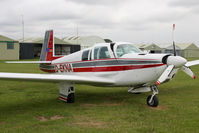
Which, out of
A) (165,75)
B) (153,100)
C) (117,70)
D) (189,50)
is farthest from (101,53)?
(189,50)

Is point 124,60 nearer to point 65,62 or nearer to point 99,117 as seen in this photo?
point 99,117

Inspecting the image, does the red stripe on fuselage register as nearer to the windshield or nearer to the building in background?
the windshield

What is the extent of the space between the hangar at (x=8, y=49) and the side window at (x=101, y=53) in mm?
45518

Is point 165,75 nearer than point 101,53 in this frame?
Yes

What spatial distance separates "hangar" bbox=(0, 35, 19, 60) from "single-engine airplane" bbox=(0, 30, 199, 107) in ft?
145

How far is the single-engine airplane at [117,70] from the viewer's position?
251 inches

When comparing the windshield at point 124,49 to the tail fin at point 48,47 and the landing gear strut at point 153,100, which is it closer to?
the landing gear strut at point 153,100

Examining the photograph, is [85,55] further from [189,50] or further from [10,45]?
[189,50]

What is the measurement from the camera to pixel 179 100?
7.86 m

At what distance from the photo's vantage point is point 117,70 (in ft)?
24.2

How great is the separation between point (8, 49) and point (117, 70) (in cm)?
4704

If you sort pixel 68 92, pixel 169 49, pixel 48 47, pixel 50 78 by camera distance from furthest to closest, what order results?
pixel 169 49 < pixel 48 47 < pixel 68 92 < pixel 50 78

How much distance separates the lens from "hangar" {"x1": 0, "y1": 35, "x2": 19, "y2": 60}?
48219mm

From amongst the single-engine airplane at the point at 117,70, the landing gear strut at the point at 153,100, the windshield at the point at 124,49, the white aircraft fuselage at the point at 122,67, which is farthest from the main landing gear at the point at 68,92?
the landing gear strut at the point at 153,100
